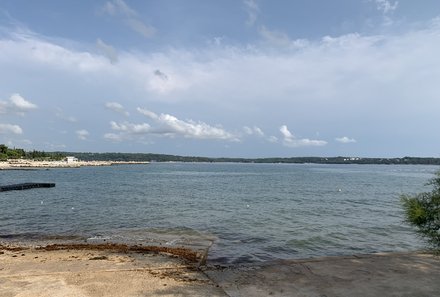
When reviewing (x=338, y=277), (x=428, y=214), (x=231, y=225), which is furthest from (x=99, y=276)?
(x=231, y=225)

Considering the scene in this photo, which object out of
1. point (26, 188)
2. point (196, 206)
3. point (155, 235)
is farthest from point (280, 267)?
point (26, 188)

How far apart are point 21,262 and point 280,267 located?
36.3 ft

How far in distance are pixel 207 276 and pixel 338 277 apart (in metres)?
4.90

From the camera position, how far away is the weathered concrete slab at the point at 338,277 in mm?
12991

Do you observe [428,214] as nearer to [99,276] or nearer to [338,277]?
[338,277]

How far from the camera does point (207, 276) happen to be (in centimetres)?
1480

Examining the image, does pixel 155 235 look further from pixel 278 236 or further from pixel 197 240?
pixel 278 236

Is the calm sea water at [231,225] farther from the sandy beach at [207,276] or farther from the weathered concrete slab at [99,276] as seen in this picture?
the weathered concrete slab at [99,276]

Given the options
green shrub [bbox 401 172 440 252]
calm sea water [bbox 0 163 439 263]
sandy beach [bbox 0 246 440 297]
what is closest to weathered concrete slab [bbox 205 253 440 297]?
sandy beach [bbox 0 246 440 297]

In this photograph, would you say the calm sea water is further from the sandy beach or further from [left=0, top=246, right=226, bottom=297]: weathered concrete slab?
[left=0, top=246, right=226, bottom=297]: weathered concrete slab

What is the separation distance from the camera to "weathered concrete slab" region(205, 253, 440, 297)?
12991mm

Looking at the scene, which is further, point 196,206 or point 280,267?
point 196,206

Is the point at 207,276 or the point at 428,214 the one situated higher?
the point at 428,214

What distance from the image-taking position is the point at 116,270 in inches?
606
